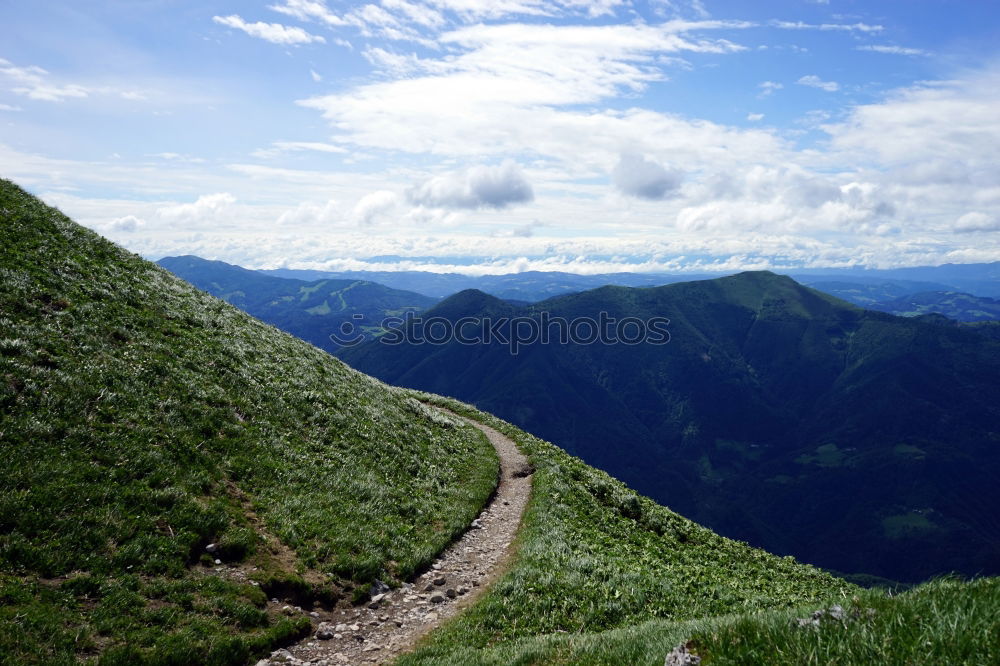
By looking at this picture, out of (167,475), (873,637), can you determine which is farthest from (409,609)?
(873,637)

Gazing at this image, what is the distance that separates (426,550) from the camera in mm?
18641

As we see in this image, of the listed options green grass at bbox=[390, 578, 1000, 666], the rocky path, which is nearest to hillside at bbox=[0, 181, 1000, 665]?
green grass at bbox=[390, 578, 1000, 666]

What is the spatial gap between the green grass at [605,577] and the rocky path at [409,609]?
0.86 meters

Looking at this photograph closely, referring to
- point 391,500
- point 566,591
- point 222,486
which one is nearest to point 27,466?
point 222,486

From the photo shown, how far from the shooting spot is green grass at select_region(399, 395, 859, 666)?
46.2ft

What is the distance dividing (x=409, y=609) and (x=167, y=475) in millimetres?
8445

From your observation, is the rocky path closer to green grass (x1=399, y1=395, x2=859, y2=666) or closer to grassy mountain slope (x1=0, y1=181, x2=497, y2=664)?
grassy mountain slope (x1=0, y1=181, x2=497, y2=664)

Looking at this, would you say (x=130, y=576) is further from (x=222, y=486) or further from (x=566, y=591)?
(x=566, y=591)

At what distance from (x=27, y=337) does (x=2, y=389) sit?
13.3 feet

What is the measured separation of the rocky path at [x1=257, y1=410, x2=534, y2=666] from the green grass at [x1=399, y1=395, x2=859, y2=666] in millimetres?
856

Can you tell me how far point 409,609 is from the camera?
15.2 m

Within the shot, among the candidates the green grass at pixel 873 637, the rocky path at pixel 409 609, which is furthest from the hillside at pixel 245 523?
the rocky path at pixel 409 609

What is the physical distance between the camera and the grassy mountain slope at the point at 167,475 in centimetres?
1141

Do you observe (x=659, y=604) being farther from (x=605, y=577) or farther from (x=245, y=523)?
(x=245, y=523)
